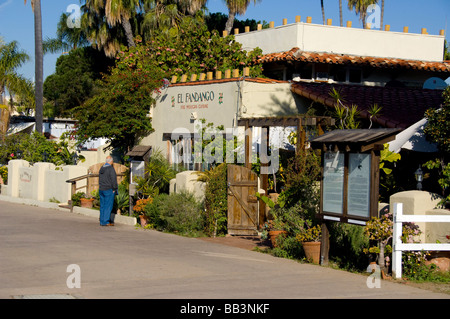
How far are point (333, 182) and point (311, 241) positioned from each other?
45.6 inches

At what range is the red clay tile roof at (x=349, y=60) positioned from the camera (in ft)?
75.9

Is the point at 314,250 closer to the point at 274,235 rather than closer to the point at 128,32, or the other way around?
the point at 274,235

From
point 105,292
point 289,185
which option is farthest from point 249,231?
point 105,292

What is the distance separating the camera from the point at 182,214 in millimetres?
15109

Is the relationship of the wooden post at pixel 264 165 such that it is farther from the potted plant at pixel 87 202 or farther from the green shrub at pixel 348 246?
the potted plant at pixel 87 202

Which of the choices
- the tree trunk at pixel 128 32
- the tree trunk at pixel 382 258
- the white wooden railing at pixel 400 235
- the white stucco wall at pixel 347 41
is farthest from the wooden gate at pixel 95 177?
the tree trunk at pixel 128 32

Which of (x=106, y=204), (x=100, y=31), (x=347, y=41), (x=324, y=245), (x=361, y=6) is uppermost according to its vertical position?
(x=361, y=6)

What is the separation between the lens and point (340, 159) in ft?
35.2

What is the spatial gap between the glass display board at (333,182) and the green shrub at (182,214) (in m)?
4.61

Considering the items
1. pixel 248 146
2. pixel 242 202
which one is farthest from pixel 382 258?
pixel 248 146

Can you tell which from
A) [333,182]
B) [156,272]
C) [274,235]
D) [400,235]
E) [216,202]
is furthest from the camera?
[216,202]

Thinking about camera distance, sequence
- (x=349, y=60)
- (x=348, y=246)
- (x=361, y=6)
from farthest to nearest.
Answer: (x=361, y=6), (x=349, y=60), (x=348, y=246)
